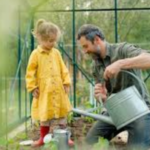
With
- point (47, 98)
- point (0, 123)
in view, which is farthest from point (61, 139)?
point (47, 98)

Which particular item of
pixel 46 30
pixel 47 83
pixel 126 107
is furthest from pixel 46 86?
pixel 126 107

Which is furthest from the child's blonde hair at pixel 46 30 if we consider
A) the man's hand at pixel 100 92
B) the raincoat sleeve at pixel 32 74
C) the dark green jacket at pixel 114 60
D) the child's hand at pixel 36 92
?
the man's hand at pixel 100 92

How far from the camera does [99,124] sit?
269 cm

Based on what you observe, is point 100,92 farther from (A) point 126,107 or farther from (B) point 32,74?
(B) point 32,74

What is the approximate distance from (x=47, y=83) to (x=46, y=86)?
0.03 meters

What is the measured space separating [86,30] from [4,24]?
2.11 meters

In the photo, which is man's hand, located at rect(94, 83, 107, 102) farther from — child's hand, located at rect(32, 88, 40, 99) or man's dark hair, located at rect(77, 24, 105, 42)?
child's hand, located at rect(32, 88, 40, 99)

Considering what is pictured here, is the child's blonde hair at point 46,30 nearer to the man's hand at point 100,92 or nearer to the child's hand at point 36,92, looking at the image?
the child's hand at point 36,92

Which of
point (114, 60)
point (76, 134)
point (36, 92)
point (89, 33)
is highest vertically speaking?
point (89, 33)

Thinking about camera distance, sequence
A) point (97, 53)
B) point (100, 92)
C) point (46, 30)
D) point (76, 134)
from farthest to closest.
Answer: point (76, 134)
point (46, 30)
point (97, 53)
point (100, 92)

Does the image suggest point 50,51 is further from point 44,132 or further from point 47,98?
point 44,132

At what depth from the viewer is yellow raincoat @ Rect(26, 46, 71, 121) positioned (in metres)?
3.75

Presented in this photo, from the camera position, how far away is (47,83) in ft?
12.4

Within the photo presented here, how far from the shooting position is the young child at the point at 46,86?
3750 millimetres
